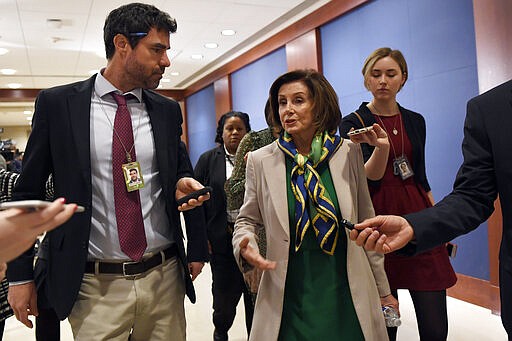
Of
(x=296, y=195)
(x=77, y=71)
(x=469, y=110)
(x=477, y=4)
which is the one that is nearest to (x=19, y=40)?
(x=77, y=71)

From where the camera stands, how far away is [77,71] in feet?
31.3

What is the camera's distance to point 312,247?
5.43 ft

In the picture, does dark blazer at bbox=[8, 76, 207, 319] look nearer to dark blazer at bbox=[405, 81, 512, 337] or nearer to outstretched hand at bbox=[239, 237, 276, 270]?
outstretched hand at bbox=[239, 237, 276, 270]

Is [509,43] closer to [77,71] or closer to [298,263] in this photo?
Result: [298,263]

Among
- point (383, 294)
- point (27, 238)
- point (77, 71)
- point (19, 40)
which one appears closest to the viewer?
point (27, 238)

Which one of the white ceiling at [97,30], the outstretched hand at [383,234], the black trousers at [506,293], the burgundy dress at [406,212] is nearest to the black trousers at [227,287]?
the burgundy dress at [406,212]

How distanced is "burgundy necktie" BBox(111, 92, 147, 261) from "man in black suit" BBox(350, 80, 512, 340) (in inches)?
29.3

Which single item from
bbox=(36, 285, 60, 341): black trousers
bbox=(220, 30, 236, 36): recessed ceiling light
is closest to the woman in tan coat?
bbox=(36, 285, 60, 341): black trousers

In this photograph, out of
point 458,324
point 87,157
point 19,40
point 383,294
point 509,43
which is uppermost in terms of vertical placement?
point 19,40

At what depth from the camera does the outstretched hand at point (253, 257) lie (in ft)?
4.75

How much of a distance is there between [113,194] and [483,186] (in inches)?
45.6

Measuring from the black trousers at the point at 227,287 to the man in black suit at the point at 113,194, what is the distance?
3.82ft

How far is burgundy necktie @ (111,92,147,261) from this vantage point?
1594 millimetres

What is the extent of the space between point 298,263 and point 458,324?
7.68ft
